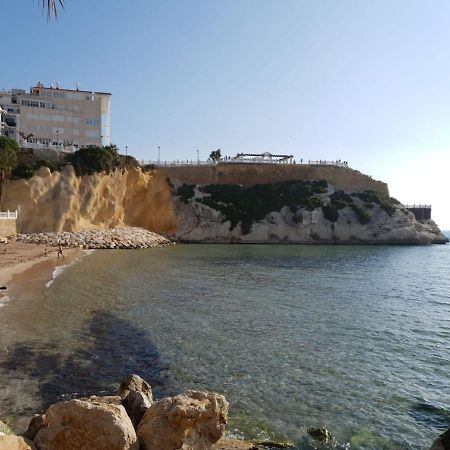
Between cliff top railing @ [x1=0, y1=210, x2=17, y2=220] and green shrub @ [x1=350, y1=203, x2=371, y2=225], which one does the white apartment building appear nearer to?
cliff top railing @ [x1=0, y1=210, x2=17, y2=220]

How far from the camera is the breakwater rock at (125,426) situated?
610cm

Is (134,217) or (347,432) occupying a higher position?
(134,217)

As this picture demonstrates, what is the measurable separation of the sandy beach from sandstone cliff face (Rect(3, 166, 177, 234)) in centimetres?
731

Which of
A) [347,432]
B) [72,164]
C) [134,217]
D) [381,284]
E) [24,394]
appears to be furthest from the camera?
[134,217]

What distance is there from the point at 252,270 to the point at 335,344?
19588 mm

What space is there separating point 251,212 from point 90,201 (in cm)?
2477

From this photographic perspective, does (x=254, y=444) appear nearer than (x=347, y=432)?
Yes

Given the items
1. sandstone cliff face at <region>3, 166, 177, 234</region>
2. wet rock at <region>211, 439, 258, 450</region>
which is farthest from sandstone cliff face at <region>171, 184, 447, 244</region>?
wet rock at <region>211, 439, 258, 450</region>

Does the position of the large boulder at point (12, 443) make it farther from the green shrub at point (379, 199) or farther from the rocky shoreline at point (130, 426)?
the green shrub at point (379, 199)

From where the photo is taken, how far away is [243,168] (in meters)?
76.1

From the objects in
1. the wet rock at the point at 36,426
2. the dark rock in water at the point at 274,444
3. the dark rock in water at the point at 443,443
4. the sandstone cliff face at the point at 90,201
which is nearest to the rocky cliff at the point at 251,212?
the sandstone cliff face at the point at 90,201

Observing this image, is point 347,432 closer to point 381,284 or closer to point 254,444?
point 254,444

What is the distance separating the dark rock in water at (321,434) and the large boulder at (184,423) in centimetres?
247

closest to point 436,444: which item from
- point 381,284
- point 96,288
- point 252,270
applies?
point 96,288
